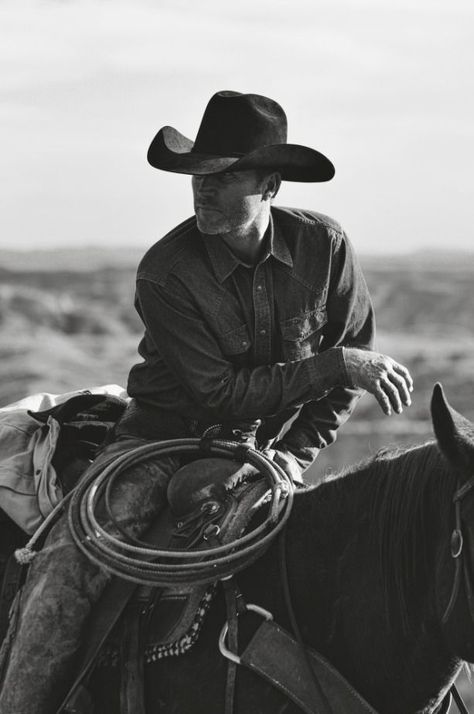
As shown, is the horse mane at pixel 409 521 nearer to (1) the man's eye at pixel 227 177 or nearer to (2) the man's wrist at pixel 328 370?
(2) the man's wrist at pixel 328 370

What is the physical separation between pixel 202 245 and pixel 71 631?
1819mm

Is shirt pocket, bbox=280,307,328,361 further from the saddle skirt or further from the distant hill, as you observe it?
the distant hill

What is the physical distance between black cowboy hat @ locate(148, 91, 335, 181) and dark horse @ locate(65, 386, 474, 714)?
1.41m

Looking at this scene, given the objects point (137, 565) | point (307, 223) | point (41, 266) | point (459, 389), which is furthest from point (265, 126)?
point (41, 266)

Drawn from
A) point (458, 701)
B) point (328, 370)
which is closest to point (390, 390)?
point (328, 370)

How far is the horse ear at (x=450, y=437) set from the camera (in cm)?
448

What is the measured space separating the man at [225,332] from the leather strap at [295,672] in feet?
2.45

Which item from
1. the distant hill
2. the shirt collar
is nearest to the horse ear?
the shirt collar

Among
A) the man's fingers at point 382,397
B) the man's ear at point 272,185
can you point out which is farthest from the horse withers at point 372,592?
the man's ear at point 272,185

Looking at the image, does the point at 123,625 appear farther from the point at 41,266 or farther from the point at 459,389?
the point at 41,266

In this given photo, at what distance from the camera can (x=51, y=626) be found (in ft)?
17.2

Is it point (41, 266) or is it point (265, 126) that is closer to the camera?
point (265, 126)

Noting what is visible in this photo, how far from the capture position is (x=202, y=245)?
580 cm

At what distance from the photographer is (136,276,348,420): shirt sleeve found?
5.55 m
